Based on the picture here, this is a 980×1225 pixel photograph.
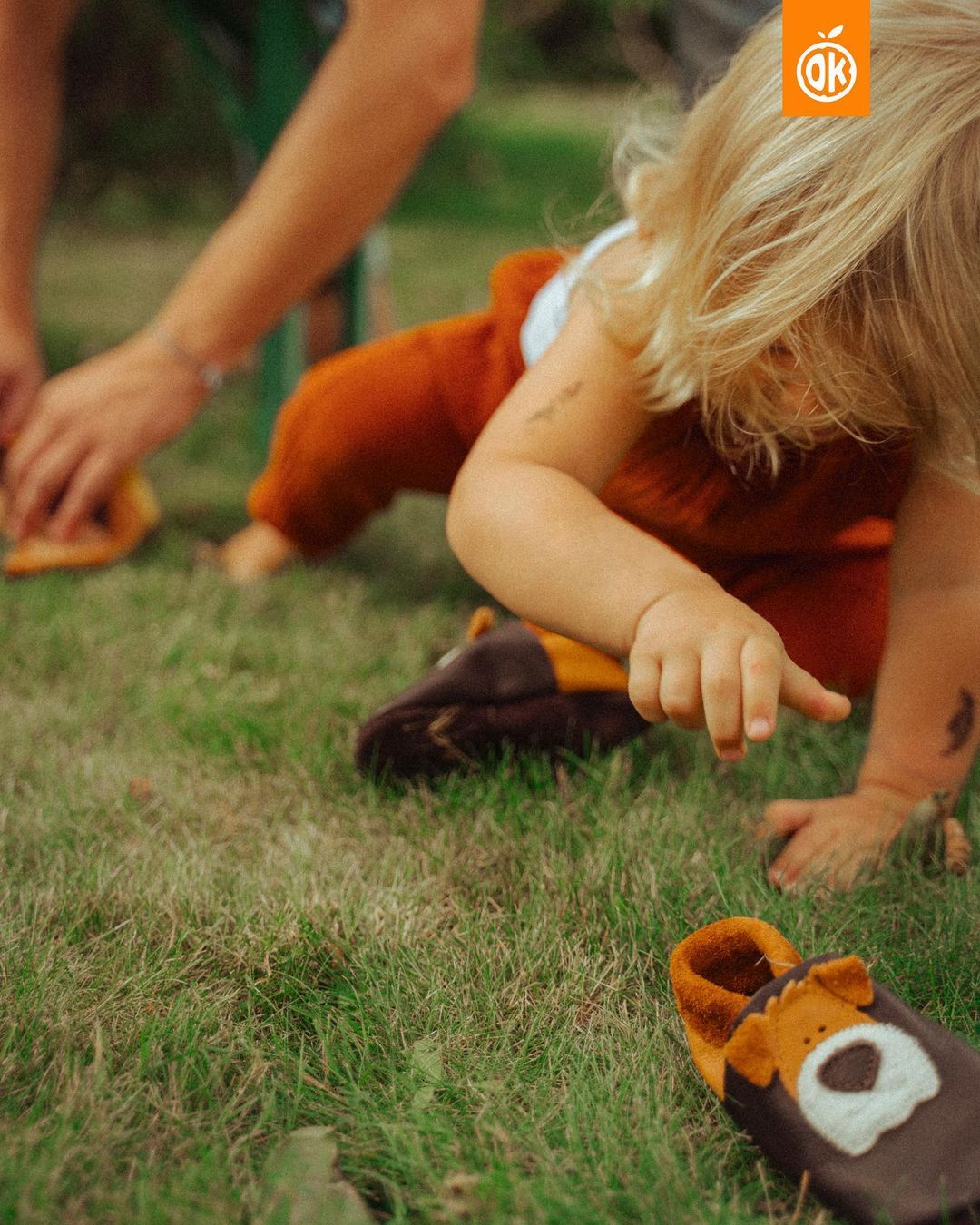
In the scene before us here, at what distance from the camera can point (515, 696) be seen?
1300 mm

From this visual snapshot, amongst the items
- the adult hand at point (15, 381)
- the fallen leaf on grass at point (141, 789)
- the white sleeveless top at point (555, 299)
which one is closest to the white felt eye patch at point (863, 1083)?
the fallen leaf on grass at point (141, 789)

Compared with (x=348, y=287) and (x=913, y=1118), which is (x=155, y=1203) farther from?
(x=348, y=287)

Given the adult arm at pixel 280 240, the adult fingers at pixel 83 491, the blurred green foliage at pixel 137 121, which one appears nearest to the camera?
the adult arm at pixel 280 240

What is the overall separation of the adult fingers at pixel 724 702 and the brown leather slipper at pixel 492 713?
0.44 m

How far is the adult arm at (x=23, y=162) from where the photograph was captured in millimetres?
1941

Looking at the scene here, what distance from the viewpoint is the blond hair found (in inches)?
38.8

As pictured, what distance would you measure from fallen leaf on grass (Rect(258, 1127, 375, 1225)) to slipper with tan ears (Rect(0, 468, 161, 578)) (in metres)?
1.27

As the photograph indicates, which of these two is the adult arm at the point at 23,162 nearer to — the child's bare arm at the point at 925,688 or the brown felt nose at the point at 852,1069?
the child's bare arm at the point at 925,688

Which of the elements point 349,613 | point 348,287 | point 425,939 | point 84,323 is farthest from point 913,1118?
point 84,323

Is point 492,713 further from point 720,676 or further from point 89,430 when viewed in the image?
point 89,430

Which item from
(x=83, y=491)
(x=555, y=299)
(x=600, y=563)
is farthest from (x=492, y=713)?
(x=83, y=491)

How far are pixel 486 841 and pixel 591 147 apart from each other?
32.4 feet

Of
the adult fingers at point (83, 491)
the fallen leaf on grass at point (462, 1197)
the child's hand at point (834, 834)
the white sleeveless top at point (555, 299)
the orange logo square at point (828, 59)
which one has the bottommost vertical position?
the adult fingers at point (83, 491)

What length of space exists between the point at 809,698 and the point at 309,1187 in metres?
0.48
